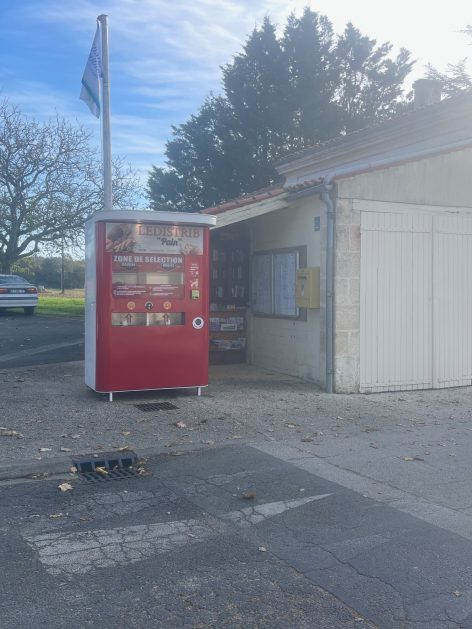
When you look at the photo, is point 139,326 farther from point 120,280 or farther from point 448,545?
point 448,545

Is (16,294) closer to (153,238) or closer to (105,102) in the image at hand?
(105,102)

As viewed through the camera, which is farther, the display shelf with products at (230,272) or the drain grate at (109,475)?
the display shelf with products at (230,272)

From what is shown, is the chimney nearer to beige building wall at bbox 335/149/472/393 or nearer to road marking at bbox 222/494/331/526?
beige building wall at bbox 335/149/472/393

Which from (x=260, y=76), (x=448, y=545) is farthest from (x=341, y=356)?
(x=260, y=76)

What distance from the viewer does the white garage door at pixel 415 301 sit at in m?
11.0

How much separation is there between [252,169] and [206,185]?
9.11ft

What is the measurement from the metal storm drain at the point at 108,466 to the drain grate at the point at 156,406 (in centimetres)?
221

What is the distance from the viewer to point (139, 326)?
32.3ft

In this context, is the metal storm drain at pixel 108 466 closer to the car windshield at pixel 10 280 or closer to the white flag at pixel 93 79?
the white flag at pixel 93 79

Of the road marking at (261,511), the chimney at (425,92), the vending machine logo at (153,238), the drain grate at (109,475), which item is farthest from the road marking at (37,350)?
the chimney at (425,92)

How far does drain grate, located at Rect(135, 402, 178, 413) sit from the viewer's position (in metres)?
9.48

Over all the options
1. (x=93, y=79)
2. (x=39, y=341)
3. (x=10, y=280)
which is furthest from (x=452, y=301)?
(x=10, y=280)

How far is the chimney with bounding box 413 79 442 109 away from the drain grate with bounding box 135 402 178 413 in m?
15.5

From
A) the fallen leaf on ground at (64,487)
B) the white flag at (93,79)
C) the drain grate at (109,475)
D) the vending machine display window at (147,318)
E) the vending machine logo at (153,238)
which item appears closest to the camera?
the fallen leaf on ground at (64,487)
